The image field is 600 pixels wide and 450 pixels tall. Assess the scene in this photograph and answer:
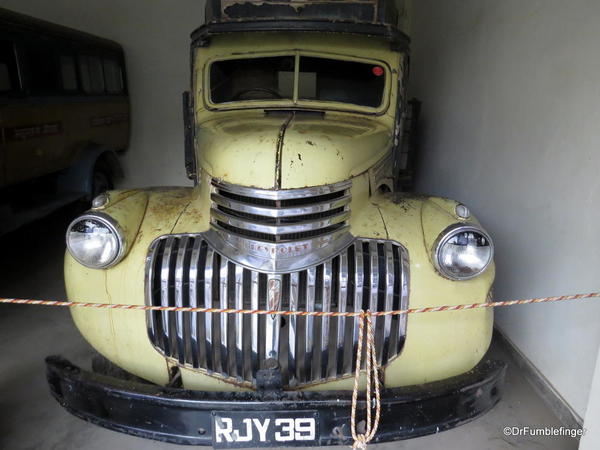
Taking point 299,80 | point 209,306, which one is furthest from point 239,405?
point 299,80

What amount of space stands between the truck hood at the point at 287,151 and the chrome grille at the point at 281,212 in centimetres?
4

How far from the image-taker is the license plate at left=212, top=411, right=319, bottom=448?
1.84 m

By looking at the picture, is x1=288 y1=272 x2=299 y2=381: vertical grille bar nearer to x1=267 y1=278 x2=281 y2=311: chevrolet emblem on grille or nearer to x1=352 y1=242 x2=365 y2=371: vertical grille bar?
x1=267 y1=278 x2=281 y2=311: chevrolet emblem on grille

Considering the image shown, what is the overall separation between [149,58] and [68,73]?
162 centimetres

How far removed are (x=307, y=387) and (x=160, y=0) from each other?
6148 mm

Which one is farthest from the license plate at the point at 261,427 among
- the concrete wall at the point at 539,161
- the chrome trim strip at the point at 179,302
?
the concrete wall at the point at 539,161

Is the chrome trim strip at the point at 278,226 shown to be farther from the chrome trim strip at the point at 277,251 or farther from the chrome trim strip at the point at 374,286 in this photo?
the chrome trim strip at the point at 374,286

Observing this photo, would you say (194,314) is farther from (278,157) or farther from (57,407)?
(57,407)

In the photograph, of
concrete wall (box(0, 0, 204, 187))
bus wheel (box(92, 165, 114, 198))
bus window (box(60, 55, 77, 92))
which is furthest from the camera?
concrete wall (box(0, 0, 204, 187))

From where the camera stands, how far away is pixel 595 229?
2396mm

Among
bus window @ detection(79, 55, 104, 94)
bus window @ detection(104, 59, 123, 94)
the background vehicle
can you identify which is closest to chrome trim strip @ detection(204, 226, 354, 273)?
the background vehicle

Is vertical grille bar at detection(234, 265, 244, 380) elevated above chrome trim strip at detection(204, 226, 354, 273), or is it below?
below

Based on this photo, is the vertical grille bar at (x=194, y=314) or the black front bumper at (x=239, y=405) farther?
the vertical grille bar at (x=194, y=314)

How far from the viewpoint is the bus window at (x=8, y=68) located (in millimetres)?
A: 4355
